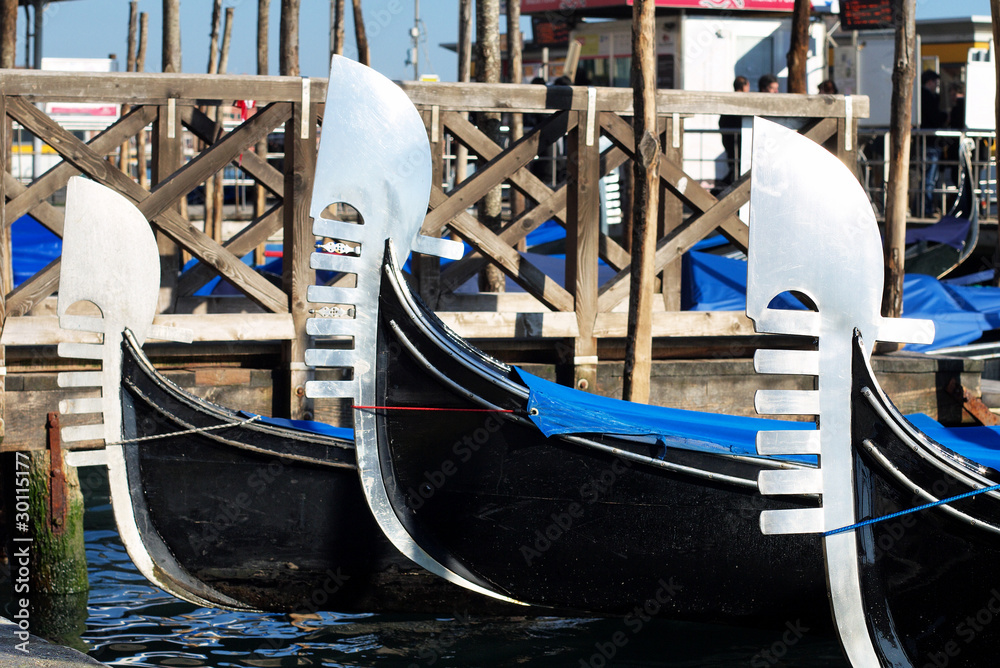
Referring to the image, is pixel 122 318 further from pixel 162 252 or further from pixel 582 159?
pixel 582 159

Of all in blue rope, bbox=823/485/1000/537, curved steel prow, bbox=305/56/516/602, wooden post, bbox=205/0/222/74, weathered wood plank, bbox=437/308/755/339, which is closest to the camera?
blue rope, bbox=823/485/1000/537

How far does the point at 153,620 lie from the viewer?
5.14 m

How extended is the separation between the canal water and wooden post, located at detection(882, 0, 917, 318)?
3006 millimetres

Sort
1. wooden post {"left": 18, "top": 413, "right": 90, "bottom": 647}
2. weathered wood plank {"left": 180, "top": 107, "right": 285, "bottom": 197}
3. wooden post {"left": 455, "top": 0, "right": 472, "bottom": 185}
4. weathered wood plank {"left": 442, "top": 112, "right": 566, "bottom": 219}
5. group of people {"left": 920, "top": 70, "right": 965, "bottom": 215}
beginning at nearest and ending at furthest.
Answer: wooden post {"left": 18, "top": 413, "right": 90, "bottom": 647}, weathered wood plank {"left": 442, "top": 112, "right": 566, "bottom": 219}, weathered wood plank {"left": 180, "top": 107, "right": 285, "bottom": 197}, wooden post {"left": 455, "top": 0, "right": 472, "bottom": 185}, group of people {"left": 920, "top": 70, "right": 965, "bottom": 215}

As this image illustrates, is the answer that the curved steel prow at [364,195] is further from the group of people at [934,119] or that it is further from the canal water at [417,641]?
the group of people at [934,119]

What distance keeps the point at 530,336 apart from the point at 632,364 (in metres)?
0.65

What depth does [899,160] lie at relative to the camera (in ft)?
23.2

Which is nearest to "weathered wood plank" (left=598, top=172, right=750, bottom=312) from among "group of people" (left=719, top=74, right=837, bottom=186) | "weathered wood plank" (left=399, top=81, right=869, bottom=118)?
"weathered wood plank" (left=399, top=81, right=869, bottom=118)

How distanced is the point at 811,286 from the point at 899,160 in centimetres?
441

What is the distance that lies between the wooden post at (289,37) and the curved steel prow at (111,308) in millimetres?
7111

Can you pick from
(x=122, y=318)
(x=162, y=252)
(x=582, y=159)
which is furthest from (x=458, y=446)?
(x=162, y=252)

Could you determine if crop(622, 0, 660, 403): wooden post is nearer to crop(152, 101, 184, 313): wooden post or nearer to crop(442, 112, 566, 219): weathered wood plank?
crop(442, 112, 566, 219): weathered wood plank

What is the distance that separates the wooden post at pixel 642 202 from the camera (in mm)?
5711

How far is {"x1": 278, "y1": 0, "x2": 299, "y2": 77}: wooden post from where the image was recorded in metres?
11.4
